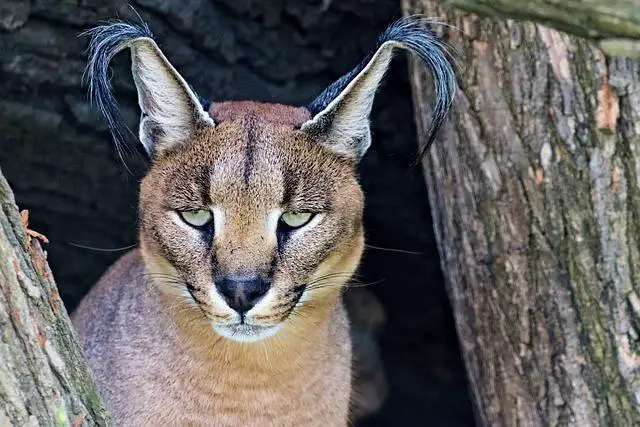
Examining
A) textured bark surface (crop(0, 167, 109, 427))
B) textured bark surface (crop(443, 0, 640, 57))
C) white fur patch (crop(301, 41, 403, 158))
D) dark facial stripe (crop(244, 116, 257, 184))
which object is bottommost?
textured bark surface (crop(0, 167, 109, 427))

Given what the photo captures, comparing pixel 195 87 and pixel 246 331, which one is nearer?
pixel 246 331

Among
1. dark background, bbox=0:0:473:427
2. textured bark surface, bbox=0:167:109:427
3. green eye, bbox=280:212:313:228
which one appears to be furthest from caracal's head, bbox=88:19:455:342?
dark background, bbox=0:0:473:427

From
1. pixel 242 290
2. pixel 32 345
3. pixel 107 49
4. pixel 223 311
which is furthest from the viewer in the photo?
pixel 107 49

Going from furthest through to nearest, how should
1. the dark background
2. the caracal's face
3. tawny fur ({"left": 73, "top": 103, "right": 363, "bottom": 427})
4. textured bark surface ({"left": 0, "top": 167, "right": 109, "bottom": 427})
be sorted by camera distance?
the dark background < tawny fur ({"left": 73, "top": 103, "right": 363, "bottom": 427}) < the caracal's face < textured bark surface ({"left": 0, "top": 167, "right": 109, "bottom": 427})

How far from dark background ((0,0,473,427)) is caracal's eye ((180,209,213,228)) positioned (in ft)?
4.31

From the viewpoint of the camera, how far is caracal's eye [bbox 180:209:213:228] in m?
3.69

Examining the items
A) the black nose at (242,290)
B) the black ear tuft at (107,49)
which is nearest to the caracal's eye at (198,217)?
the black nose at (242,290)

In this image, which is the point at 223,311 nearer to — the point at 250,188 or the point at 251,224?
the point at 251,224

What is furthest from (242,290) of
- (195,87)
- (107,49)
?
(195,87)

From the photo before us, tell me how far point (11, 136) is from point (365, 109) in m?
2.24

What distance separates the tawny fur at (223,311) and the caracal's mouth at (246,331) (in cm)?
6

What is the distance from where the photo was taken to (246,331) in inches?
142

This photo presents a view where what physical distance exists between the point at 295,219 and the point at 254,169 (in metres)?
0.23

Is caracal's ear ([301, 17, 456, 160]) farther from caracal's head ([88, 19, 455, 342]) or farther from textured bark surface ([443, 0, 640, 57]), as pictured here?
textured bark surface ([443, 0, 640, 57])
